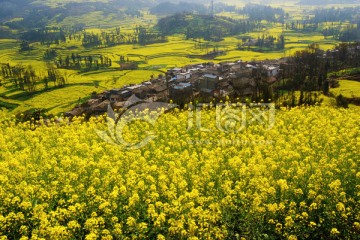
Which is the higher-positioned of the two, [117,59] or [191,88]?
[191,88]

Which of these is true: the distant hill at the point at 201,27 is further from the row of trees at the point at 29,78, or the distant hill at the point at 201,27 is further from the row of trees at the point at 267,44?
the row of trees at the point at 29,78

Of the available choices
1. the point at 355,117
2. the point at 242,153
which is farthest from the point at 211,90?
the point at 242,153

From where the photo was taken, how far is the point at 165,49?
392ft

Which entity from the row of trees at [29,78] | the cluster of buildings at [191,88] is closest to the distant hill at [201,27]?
the row of trees at [29,78]

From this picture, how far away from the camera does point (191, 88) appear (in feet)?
176

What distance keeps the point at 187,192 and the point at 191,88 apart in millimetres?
41121

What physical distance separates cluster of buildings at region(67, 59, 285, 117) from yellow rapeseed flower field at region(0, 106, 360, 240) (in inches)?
1003

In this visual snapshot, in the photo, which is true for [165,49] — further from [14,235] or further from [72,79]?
[14,235]

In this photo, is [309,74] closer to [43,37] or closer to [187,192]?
[187,192]

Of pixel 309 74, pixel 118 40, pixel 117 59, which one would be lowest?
pixel 117 59

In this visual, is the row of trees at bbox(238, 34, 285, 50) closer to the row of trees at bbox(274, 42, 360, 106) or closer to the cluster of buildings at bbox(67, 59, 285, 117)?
the row of trees at bbox(274, 42, 360, 106)

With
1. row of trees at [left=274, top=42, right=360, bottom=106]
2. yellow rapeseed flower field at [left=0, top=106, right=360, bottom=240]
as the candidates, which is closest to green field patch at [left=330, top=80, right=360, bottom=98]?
row of trees at [left=274, top=42, right=360, bottom=106]

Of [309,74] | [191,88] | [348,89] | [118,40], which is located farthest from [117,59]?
[348,89]

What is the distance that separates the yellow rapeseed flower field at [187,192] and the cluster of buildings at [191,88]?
2547cm
